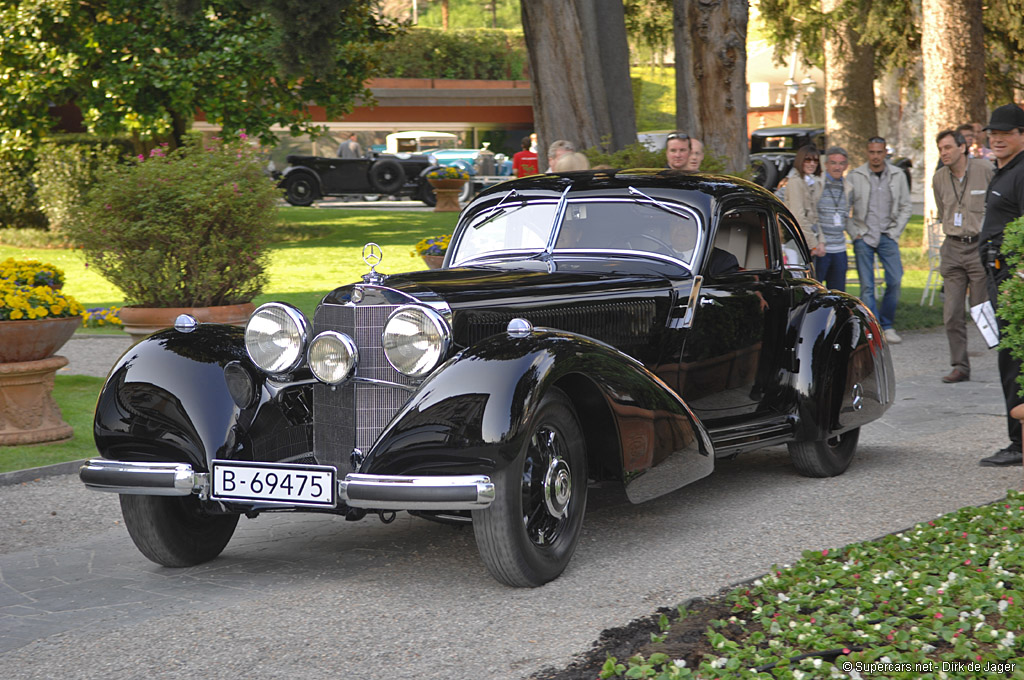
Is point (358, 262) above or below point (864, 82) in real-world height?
below

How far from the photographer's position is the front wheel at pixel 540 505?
14.4ft

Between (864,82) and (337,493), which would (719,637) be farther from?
(864,82)

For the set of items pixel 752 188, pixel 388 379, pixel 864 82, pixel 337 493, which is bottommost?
pixel 337 493

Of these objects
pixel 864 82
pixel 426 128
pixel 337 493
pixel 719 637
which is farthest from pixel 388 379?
pixel 426 128

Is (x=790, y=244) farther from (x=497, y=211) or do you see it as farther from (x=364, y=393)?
(x=364, y=393)

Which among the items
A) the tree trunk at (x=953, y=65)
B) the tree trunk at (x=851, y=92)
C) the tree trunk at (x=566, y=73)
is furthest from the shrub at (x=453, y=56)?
the tree trunk at (x=566, y=73)

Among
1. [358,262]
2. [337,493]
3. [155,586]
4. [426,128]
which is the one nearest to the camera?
[337,493]

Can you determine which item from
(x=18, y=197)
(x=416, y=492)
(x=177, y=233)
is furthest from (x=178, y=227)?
(x=18, y=197)

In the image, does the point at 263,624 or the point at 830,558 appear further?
the point at 830,558

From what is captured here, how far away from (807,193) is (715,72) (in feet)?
5.46

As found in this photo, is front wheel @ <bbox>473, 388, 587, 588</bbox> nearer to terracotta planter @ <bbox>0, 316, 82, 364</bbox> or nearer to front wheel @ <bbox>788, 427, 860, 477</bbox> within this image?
front wheel @ <bbox>788, 427, 860, 477</bbox>

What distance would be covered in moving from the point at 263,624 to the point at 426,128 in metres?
44.3

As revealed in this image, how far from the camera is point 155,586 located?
4879 mm

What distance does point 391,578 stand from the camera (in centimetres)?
487
